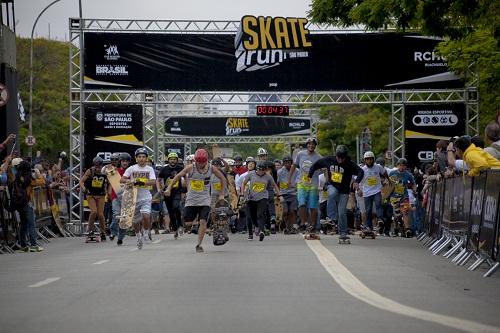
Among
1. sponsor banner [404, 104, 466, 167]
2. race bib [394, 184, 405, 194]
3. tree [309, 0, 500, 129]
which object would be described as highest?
tree [309, 0, 500, 129]

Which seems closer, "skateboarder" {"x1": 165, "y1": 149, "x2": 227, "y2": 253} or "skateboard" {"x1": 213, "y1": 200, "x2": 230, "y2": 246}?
"skateboarder" {"x1": 165, "y1": 149, "x2": 227, "y2": 253}

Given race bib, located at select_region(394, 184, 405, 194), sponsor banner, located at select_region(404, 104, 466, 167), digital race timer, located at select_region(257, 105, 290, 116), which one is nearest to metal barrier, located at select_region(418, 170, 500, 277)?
race bib, located at select_region(394, 184, 405, 194)

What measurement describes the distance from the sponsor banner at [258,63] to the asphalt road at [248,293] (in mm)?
18312

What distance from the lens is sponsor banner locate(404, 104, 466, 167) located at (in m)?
38.2

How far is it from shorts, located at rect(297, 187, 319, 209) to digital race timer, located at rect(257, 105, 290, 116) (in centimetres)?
1333

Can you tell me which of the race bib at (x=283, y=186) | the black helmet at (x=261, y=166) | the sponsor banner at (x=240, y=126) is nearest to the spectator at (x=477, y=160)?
the black helmet at (x=261, y=166)

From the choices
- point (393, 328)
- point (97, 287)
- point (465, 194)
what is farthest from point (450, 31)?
point (393, 328)

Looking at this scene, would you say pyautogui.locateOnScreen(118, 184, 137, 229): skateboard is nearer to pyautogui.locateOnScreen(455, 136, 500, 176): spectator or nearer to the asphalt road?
the asphalt road

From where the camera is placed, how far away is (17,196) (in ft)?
75.0

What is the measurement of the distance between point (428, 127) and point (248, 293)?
89.6ft

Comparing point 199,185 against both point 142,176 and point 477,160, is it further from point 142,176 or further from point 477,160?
point 477,160

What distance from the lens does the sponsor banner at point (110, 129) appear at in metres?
38.6

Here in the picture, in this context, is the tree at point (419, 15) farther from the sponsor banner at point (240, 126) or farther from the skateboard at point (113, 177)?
the sponsor banner at point (240, 126)

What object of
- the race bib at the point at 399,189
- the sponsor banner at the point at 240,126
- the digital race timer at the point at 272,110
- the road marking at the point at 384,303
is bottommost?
the road marking at the point at 384,303
